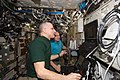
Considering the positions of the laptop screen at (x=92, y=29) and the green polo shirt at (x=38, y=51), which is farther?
the laptop screen at (x=92, y=29)

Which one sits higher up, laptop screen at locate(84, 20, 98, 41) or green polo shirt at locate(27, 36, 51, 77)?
laptop screen at locate(84, 20, 98, 41)

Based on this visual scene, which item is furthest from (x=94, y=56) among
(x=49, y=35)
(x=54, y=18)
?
(x=54, y=18)

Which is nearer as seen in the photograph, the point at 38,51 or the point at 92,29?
the point at 38,51

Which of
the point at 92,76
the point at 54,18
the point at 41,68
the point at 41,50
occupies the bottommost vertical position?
the point at 92,76

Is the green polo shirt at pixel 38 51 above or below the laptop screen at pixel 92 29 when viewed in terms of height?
below

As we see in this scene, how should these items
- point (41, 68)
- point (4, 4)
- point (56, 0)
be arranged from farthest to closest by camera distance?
1. point (56, 0)
2. point (4, 4)
3. point (41, 68)

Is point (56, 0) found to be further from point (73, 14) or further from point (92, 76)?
point (92, 76)

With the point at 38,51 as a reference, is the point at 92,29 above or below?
above

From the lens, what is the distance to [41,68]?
2223 millimetres

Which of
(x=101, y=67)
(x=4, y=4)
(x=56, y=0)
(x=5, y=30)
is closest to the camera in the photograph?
(x=101, y=67)

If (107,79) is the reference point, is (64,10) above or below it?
above

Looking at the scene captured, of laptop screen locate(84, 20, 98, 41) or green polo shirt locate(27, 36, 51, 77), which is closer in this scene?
green polo shirt locate(27, 36, 51, 77)

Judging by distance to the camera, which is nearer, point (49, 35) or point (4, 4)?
point (49, 35)

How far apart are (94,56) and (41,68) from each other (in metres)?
0.89
